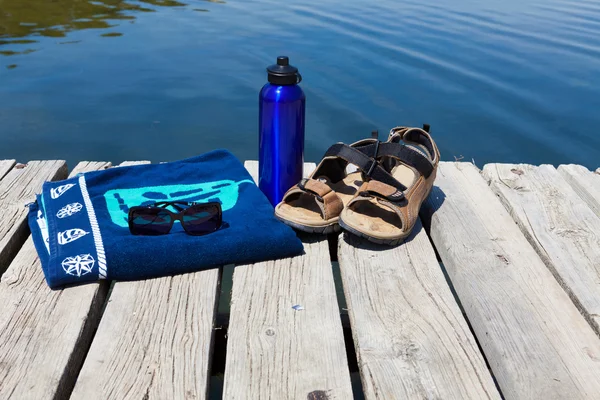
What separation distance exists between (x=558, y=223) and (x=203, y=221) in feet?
4.88

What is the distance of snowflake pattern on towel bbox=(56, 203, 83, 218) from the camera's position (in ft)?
7.30

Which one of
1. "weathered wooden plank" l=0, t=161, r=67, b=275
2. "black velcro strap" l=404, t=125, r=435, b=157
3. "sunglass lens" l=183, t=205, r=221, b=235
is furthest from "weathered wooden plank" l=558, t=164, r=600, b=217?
"weathered wooden plank" l=0, t=161, r=67, b=275

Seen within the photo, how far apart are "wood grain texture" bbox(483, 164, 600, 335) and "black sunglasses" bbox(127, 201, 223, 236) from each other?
49.5 inches

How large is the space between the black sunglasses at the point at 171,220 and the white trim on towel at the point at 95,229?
121 millimetres

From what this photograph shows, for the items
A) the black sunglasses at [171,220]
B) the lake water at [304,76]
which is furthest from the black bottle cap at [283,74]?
the lake water at [304,76]

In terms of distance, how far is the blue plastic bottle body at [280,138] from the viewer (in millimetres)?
2305

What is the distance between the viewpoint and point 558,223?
2.49m

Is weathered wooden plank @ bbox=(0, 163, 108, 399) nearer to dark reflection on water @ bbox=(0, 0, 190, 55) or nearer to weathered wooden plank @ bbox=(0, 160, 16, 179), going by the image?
weathered wooden plank @ bbox=(0, 160, 16, 179)

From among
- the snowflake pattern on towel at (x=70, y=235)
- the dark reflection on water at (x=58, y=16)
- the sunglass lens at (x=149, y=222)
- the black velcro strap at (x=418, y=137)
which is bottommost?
the dark reflection on water at (x=58, y=16)

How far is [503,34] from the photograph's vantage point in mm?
8125

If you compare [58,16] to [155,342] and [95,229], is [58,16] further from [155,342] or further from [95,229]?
[155,342]

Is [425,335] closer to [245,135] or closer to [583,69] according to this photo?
[245,135]

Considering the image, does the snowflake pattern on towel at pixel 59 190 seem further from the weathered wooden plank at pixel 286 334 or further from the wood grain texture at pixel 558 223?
the wood grain texture at pixel 558 223

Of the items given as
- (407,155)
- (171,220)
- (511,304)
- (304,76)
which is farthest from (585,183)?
(304,76)
